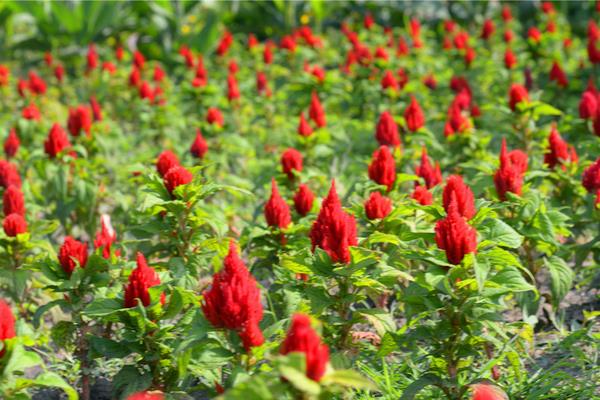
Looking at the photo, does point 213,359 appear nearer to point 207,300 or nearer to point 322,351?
point 207,300

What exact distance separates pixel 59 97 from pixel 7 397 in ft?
27.5

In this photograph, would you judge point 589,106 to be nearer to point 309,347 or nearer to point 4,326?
point 309,347

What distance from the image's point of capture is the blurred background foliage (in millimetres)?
12039

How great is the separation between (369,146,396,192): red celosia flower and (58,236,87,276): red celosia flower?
155 cm

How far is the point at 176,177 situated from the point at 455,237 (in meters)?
1.34

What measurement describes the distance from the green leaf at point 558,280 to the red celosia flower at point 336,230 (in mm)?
1361

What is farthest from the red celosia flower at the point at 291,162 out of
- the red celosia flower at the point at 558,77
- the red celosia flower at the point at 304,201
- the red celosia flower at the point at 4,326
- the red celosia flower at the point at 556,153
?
the red celosia flower at the point at 558,77

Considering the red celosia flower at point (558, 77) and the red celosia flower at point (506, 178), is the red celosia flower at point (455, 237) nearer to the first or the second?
the red celosia flower at point (506, 178)

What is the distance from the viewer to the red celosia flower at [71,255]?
370cm

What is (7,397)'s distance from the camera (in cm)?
301

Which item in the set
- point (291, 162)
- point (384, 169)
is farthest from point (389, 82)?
point (384, 169)

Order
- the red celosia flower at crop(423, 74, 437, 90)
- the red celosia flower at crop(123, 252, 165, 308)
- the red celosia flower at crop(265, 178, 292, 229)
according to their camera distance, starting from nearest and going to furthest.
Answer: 1. the red celosia flower at crop(123, 252, 165, 308)
2. the red celosia flower at crop(265, 178, 292, 229)
3. the red celosia flower at crop(423, 74, 437, 90)

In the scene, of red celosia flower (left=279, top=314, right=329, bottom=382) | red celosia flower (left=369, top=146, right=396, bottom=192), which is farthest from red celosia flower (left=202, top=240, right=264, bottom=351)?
red celosia flower (left=369, top=146, right=396, bottom=192)

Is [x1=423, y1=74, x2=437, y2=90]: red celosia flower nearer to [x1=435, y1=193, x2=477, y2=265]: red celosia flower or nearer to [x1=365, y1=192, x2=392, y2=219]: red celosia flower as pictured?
[x1=365, y1=192, x2=392, y2=219]: red celosia flower
